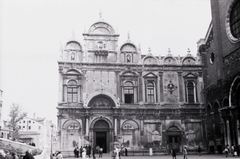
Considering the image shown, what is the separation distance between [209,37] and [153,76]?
7.34m

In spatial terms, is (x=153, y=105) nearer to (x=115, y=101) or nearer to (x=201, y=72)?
(x=115, y=101)

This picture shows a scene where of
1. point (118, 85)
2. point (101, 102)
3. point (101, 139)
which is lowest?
point (101, 139)

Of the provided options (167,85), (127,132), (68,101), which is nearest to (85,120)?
(68,101)

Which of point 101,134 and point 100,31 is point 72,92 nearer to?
point 101,134

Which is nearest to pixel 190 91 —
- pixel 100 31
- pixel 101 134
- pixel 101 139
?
pixel 101 134

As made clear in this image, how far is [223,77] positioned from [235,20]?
16.8 feet

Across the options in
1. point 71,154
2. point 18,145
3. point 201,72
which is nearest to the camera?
point 18,145

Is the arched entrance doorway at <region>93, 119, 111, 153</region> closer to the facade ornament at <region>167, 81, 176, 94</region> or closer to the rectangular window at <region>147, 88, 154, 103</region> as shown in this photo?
the rectangular window at <region>147, 88, 154, 103</region>

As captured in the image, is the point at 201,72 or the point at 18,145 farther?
the point at 201,72

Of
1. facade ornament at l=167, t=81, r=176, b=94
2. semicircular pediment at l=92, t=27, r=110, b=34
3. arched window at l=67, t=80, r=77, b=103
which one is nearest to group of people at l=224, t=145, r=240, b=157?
facade ornament at l=167, t=81, r=176, b=94

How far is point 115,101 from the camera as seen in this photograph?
32.5 metres

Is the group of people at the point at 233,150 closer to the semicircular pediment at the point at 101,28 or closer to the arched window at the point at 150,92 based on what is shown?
the arched window at the point at 150,92

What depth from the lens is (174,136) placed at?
33250 mm

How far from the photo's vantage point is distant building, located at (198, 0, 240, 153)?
25.7 meters
